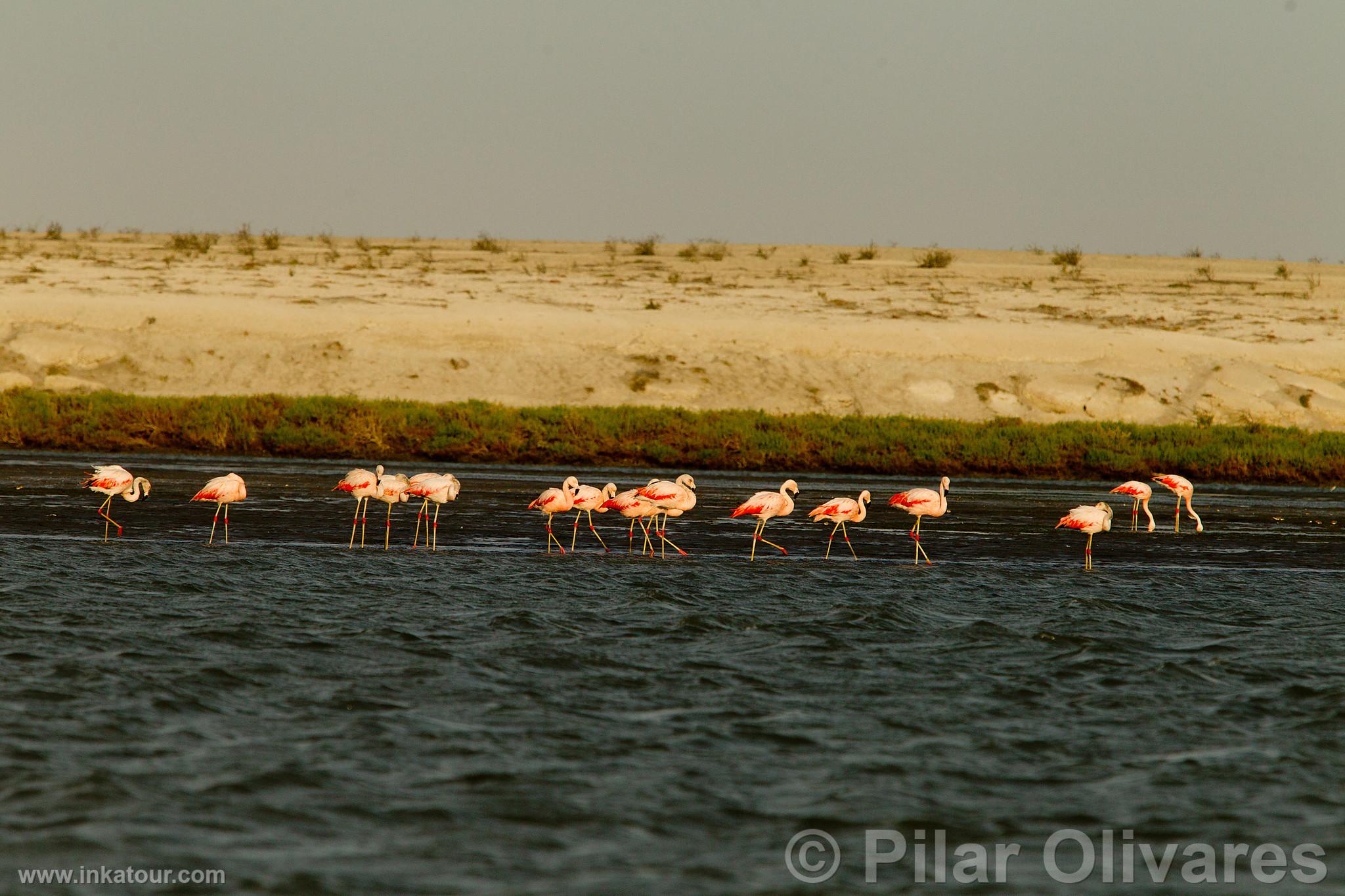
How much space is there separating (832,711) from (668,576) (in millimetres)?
5496

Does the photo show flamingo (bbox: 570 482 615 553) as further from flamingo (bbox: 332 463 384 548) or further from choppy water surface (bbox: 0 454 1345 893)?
flamingo (bbox: 332 463 384 548)

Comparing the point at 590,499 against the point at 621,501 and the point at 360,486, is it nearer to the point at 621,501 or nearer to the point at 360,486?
the point at 621,501

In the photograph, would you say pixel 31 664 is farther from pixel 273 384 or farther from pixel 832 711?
pixel 273 384

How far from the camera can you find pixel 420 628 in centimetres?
1221

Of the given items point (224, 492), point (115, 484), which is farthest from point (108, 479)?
point (224, 492)

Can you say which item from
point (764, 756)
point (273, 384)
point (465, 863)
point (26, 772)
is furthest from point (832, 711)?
point (273, 384)

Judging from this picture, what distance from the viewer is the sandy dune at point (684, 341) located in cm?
3503

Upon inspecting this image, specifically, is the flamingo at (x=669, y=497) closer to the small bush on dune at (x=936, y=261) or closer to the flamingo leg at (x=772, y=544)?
the flamingo leg at (x=772, y=544)

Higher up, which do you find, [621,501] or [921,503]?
[921,503]

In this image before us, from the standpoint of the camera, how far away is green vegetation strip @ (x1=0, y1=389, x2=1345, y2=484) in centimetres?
2748

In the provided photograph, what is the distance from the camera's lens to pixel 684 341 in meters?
38.4

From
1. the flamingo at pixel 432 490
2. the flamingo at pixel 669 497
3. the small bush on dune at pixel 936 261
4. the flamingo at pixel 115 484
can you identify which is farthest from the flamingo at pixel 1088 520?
the small bush on dune at pixel 936 261

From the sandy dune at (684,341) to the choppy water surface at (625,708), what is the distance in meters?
17.7

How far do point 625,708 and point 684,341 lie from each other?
28.8 metres
